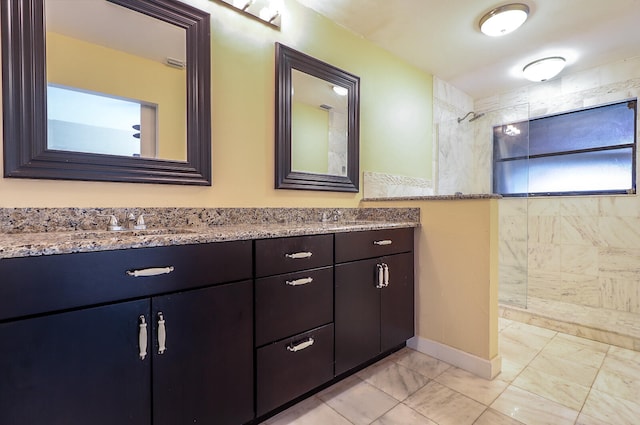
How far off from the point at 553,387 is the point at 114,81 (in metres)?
2.72

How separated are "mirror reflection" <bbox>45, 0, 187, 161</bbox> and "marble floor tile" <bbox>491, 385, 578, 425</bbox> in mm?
2028

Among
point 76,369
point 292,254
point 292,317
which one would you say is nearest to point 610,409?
point 292,317

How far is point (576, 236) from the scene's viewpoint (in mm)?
2691

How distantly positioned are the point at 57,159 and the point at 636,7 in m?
3.36

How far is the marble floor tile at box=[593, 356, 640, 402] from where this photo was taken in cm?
158

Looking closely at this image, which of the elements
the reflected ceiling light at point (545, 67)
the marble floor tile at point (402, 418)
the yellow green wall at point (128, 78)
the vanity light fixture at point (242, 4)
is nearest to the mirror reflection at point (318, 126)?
the vanity light fixture at point (242, 4)

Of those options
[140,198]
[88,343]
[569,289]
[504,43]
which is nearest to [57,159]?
[140,198]

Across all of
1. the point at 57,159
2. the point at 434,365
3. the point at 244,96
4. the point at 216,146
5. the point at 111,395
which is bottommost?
the point at 434,365

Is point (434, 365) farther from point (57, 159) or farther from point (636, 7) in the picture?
point (636, 7)

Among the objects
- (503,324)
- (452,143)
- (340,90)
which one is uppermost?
(340,90)

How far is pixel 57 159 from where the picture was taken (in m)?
1.20

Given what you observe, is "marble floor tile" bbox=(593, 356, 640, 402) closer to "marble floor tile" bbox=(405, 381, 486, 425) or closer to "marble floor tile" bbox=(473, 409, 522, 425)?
"marble floor tile" bbox=(473, 409, 522, 425)

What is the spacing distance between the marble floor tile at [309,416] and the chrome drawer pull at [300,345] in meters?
0.31

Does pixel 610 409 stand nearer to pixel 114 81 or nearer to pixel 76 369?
pixel 76 369
